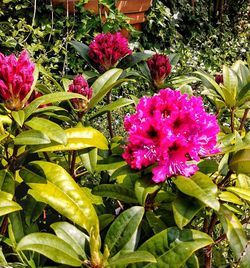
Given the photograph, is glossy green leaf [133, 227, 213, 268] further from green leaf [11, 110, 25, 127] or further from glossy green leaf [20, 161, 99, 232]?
green leaf [11, 110, 25, 127]

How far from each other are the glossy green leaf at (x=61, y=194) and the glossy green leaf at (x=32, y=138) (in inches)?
4.9

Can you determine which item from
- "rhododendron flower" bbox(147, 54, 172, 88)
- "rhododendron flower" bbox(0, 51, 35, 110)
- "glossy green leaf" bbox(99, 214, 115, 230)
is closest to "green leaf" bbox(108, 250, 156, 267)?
"glossy green leaf" bbox(99, 214, 115, 230)

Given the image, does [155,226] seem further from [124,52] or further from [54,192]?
[124,52]

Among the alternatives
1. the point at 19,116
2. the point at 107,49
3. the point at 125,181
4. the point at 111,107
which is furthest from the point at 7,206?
the point at 107,49

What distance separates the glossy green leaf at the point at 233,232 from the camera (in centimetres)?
124

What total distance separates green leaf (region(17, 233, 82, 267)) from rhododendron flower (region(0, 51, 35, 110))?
1.19 feet

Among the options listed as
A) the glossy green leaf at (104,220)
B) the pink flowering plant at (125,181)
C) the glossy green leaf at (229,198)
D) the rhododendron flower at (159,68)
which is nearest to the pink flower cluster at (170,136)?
the pink flowering plant at (125,181)

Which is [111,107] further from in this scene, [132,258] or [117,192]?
[132,258]

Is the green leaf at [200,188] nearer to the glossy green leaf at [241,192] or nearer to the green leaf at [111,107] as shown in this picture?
the glossy green leaf at [241,192]

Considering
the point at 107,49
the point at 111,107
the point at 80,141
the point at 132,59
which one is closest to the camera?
the point at 80,141

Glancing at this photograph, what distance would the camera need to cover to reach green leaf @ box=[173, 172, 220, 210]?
3.59 feet

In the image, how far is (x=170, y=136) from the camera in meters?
1.12

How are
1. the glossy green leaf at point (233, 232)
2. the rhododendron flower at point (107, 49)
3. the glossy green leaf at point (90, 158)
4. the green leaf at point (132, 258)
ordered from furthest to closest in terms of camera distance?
the rhododendron flower at point (107, 49)
the glossy green leaf at point (90, 158)
the glossy green leaf at point (233, 232)
the green leaf at point (132, 258)

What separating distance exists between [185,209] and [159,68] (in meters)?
0.83
